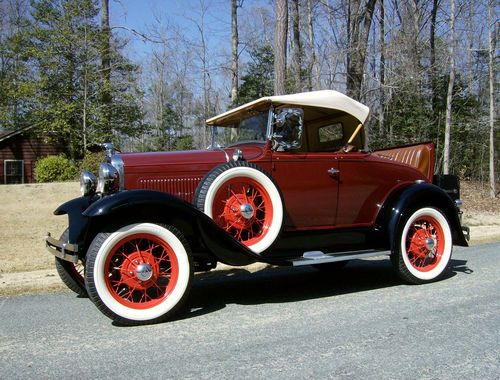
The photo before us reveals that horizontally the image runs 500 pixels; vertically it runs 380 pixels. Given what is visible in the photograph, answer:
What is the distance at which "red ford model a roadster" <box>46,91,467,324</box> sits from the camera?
4207mm

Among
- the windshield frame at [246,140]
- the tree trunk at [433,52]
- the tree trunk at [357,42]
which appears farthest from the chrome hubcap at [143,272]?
the tree trunk at [433,52]

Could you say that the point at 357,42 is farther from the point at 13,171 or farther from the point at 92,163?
the point at 13,171

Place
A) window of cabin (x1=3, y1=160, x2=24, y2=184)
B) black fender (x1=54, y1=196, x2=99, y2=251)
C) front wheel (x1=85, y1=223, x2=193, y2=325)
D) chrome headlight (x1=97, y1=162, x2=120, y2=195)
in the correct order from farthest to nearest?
1. window of cabin (x1=3, y1=160, x2=24, y2=184)
2. chrome headlight (x1=97, y1=162, x2=120, y2=195)
3. black fender (x1=54, y1=196, x2=99, y2=251)
4. front wheel (x1=85, y1=223, x2=193, y2=325)

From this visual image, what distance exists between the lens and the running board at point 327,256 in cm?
490

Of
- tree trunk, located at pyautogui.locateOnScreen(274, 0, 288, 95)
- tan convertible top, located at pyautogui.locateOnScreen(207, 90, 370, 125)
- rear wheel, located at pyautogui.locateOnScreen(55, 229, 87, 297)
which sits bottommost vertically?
rear wheel, located at pyautogui.locateOnScreen(55, 229, 87, 297)

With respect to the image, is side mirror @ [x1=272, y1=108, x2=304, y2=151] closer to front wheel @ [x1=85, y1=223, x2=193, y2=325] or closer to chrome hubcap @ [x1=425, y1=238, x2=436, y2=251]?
front wheel @ [x1=85, y1=223, x2=193, y2=325]

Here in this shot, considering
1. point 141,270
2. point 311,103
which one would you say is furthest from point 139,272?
point 311,103

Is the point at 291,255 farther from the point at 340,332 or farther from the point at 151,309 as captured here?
the point at 151,309

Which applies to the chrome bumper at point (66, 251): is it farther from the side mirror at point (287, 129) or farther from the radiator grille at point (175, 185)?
the side mirror at point (287, 129)

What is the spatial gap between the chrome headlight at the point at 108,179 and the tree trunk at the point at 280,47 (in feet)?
26.6

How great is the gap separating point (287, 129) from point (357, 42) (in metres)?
12.1

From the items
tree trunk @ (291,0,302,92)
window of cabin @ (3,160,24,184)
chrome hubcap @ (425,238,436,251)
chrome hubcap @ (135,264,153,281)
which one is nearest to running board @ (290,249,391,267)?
chrome hubcap @ (425,238,436,251)

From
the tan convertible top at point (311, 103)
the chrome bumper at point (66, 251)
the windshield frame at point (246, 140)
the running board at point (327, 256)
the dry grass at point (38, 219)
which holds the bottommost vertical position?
the dry grass at point (38, 219)

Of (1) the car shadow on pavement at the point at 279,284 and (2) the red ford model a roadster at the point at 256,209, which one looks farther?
(1) the car shadow on pavement at the point at 279,284
